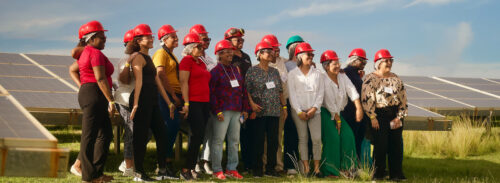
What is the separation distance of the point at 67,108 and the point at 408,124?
20.8 feet

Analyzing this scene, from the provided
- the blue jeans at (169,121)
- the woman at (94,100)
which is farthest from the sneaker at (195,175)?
the woman at (94,100)

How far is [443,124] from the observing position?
34.7ft

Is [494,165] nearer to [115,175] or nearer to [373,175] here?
[373,175]

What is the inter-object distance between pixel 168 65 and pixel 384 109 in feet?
9.92

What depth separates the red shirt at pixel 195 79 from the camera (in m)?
6.48

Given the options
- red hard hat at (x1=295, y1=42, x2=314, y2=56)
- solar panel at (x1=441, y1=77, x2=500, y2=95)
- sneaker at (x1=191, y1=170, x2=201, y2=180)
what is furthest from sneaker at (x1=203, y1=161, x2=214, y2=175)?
solar panel at (x1=441, y1=77, x2=500, y2=95)

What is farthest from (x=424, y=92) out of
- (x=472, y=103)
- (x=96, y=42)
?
(x=96, y=42)

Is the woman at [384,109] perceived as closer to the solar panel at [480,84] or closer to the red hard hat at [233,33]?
the red hard hat at [233,33]

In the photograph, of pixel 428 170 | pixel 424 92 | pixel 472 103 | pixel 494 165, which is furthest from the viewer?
pixel 424 92

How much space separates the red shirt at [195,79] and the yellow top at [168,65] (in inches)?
6.3

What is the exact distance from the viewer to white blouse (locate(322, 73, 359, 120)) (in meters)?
7.51

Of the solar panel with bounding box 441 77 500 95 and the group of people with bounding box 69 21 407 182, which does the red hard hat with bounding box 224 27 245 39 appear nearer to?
the group of people with bounding box 69 21 407 182

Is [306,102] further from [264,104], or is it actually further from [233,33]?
[233,33]

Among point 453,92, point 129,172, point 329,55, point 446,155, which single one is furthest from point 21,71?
point 453,92
